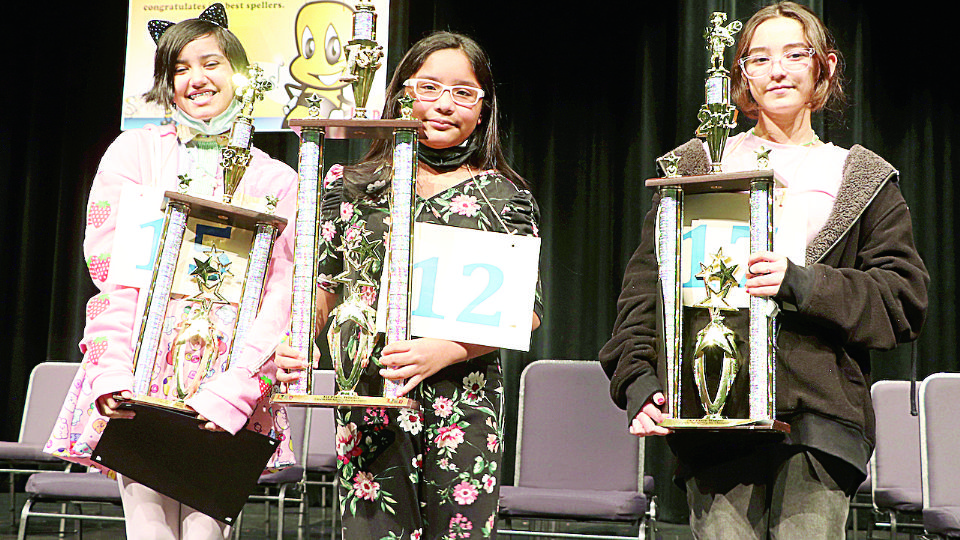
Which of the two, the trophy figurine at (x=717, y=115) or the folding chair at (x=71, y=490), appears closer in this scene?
the trophy figurine at (x=717, y=115)

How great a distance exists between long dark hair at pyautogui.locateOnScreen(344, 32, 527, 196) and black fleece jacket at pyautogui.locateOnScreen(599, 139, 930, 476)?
1.34ft

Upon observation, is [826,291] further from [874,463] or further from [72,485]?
[72,485]

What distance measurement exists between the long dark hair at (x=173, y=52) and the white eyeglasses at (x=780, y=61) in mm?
1002

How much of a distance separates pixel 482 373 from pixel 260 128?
4119 mm

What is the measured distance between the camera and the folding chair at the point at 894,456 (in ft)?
11.6

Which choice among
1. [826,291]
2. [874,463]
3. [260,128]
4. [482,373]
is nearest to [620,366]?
[482,373]

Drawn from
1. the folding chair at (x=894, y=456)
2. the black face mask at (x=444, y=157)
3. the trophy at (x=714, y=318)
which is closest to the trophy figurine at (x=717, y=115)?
the trophy at (x=714, y=318)

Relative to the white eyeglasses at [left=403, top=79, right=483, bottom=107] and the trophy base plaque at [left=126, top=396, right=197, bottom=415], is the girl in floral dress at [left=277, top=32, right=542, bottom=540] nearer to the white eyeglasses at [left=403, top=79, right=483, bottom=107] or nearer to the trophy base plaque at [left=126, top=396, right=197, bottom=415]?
the white eyeglasses at [left=403, top=79, right=483, bottom=107]

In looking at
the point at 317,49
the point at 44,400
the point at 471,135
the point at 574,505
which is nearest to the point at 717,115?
the point at 471,135

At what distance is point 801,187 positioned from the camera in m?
1.58

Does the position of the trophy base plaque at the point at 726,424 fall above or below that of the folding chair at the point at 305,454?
above

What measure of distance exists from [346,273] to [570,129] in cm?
414

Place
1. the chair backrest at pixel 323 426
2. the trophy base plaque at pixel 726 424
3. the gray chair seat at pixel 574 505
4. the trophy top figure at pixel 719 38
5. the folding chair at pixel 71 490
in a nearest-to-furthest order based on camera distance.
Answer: the trophy base plaque at pixel 726 424 → the trophy top figure at pixel 719 38 → the gray chair seat at pixel 574 505 → the folding chair at pixel 71 490 → the chair backrest at pixel 323 426

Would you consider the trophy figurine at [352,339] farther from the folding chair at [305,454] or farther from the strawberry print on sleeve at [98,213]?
the folding chair at [305,454]
